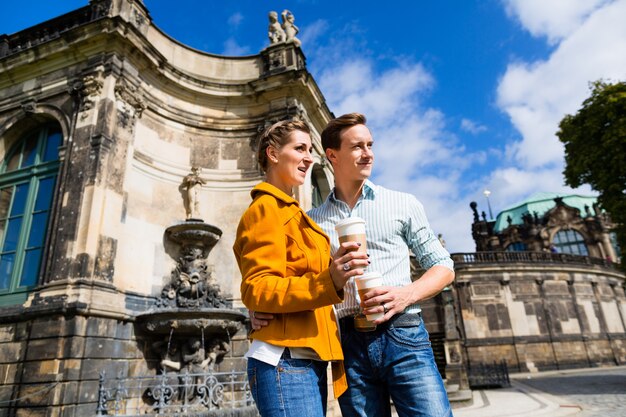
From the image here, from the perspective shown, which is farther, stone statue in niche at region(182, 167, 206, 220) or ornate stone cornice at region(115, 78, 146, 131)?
stone statue in niche at region(182, 167, 206, 220)

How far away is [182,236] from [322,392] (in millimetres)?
8284

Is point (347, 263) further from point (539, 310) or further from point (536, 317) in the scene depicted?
point (539, 310)

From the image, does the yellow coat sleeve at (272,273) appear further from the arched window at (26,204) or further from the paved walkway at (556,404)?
the paved walkway at (556,404)

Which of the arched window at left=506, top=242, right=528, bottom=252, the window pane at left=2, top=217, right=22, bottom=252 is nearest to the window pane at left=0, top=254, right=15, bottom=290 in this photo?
the window pane at left=2, top=217, right=22, bottom=252

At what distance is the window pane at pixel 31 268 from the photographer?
28.0 feet

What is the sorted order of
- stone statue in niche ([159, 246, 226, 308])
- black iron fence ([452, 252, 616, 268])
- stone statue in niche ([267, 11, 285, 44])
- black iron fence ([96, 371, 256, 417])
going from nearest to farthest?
black iron fence ([96, 371, 256, 417]), stone statue in niche ([159, 246, 226, 308]), stone statue in niche ([267, 11, 285, 44]), black iron fence ([452, 252, 616, 268])

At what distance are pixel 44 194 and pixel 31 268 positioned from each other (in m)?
1.75

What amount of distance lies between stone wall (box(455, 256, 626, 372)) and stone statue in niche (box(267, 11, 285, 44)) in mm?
21045

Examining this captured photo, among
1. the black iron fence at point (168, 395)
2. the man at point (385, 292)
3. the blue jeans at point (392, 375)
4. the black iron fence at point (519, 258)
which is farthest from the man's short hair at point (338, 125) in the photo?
the black iron fence at point (519, 258)

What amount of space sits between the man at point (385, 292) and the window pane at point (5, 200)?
10498 millimetres

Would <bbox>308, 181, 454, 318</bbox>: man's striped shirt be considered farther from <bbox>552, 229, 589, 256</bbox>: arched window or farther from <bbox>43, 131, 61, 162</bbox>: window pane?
<bbox>552, 229, 589, 256</bbox>: arched window

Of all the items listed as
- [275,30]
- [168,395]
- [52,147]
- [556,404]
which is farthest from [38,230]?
[556,404]

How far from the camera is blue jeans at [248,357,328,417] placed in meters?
1.42

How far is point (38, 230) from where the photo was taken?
29.7 feet
